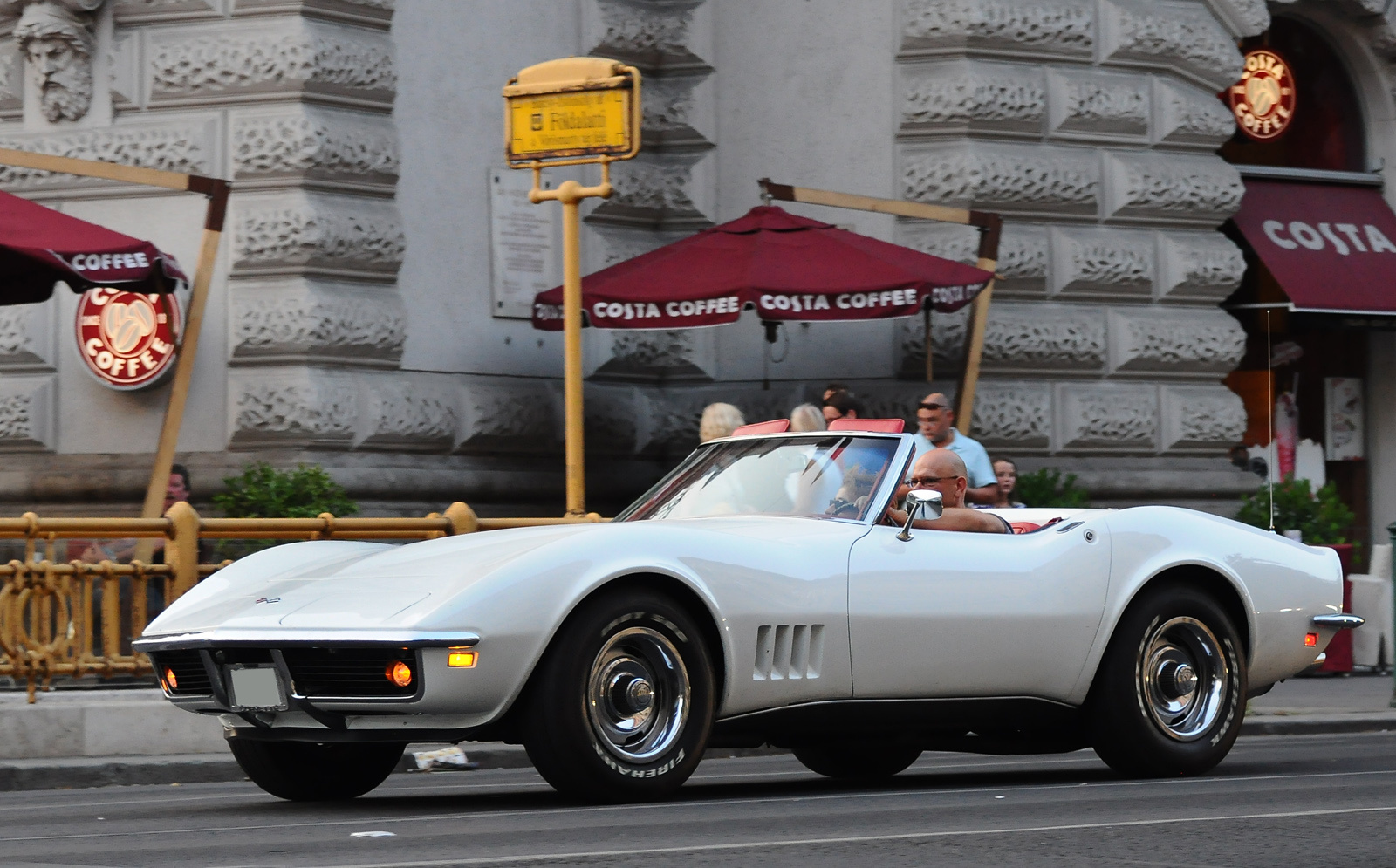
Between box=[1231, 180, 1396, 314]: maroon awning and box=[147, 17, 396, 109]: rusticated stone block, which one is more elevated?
box=[147, 17, 396, 109]: rusticated stone block

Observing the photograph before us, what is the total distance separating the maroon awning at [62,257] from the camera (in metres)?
11.5

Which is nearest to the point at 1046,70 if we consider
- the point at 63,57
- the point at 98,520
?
the point at 63,57

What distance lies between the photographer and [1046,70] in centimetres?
1568

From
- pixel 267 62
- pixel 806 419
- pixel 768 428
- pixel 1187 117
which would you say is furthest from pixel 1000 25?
pixel 768 428

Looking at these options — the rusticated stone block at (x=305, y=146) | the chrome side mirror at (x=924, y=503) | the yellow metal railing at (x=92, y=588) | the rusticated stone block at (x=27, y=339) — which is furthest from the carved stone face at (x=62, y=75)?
the chrome side mirror at (x=924, y=503)

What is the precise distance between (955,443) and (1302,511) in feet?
17.5

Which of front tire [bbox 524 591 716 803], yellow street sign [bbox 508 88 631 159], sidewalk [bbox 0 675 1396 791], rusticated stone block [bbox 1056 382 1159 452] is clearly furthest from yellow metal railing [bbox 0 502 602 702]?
rusticated stone block [bbox 1056 382 1159 452]

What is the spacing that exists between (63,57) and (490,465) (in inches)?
157

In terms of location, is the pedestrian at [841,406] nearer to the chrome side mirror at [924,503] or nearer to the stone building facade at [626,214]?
the stone building facade at [626,214]

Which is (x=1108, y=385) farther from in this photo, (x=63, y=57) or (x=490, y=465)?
(x=63, y=57)

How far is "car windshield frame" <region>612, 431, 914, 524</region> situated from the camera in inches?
307

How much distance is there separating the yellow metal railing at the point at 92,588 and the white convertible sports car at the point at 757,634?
2.43 meters

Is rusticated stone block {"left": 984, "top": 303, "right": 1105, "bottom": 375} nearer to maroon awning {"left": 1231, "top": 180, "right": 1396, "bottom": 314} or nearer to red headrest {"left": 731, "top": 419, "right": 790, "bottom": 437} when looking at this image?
maroon awning {"left": 1231, "top": 180, "right": 1396, "bottom": 314}

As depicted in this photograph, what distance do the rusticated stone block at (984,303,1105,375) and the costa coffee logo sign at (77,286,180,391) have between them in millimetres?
5709
